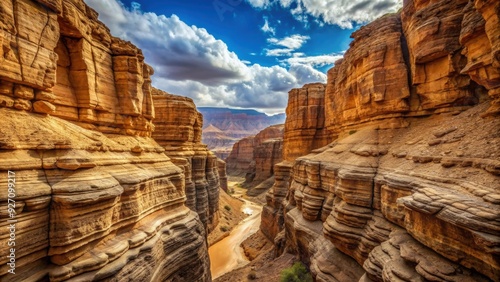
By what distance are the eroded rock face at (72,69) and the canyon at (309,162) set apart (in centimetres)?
6

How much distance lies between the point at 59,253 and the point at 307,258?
15.5 meters

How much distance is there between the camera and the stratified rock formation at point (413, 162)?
22.7 ft

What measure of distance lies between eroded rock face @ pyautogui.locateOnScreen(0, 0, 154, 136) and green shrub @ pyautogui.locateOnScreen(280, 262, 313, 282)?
14.7 m

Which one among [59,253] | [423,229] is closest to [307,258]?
[423,229]

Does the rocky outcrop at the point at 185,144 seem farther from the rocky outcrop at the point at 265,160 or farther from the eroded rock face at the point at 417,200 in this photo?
the rocky outcrop at the point at 265,160

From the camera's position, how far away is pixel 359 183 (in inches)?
518

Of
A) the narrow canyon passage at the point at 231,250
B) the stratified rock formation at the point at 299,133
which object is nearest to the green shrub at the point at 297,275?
the narrow canyon passage at the point at 231,250

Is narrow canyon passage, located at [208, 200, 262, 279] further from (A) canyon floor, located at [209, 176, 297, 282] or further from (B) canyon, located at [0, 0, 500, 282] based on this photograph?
(B) canyon, located at [0, 0, 500, 282]

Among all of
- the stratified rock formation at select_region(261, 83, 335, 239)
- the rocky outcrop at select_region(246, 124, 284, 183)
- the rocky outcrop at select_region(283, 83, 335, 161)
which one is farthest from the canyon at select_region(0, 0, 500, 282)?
the rocky outcrop at select_region(246, 124, 284, 183)

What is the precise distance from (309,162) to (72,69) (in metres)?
18.3

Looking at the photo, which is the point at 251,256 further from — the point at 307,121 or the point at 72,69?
the point at 72,69

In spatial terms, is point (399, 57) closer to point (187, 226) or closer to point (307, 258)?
point (307, 258)

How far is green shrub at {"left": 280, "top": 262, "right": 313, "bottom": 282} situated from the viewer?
1491cm

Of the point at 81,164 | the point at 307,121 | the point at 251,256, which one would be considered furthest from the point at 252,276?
the point at 307,121
